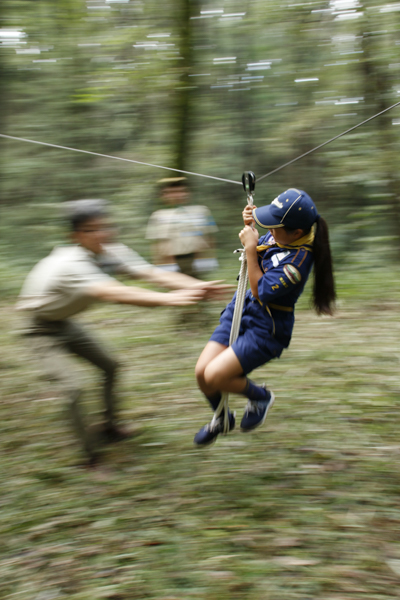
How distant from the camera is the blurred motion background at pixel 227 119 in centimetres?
811

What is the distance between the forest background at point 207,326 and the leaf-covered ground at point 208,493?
1 centimetres

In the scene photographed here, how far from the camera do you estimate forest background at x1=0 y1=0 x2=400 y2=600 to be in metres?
2.60

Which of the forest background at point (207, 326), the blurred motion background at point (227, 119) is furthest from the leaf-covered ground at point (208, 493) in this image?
the blurred motion background at point (227, 119)

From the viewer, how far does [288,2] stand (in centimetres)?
772

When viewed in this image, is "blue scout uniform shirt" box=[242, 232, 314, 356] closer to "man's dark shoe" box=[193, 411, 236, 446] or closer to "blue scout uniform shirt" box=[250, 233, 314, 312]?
"blue scout uniform shirt" box=[250, 233, 314, 312]

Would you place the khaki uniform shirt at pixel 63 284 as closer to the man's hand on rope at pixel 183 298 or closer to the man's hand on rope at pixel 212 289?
the man's hand on rope at pixel 183 298

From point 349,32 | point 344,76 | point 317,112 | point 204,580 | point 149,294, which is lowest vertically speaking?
point 204,580

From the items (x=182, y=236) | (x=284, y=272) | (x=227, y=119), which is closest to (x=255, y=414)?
(x=284, y=272)

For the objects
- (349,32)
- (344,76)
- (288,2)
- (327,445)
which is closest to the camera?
(327,445)

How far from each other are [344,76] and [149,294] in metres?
7.60

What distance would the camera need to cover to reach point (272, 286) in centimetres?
276

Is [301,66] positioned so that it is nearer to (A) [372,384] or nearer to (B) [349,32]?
(B) [349,32]

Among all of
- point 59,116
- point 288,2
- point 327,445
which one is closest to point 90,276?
point 327,445

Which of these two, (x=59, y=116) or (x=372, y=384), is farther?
(x=59, y=116)
